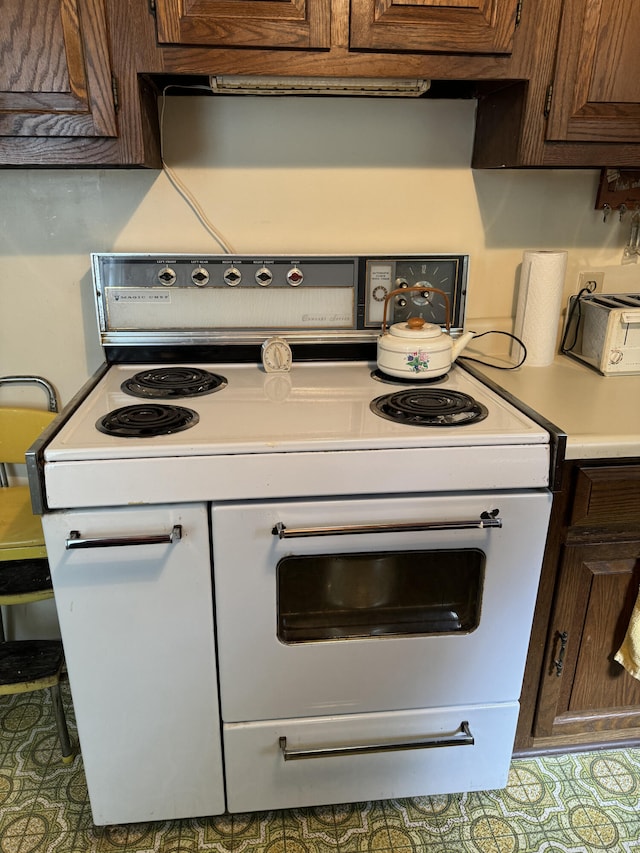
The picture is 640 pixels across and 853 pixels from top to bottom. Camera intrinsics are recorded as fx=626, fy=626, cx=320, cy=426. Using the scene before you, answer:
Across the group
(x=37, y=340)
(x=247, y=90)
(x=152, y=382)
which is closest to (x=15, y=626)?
(x=37, y=340)

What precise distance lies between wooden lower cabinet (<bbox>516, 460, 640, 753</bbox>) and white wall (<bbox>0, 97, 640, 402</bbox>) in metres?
0.71

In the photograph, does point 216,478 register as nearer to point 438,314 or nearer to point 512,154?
point 438,314

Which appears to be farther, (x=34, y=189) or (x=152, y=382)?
(x=34, y=189)

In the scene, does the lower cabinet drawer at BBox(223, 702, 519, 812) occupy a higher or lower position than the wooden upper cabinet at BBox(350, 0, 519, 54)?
lower

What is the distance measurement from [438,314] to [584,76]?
58 cm

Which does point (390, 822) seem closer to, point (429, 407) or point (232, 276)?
point (429, 407)

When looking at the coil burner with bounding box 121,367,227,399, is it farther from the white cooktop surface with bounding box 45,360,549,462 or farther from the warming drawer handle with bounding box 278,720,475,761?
A: the warming drawer handle with bounding box 278,720,475,761

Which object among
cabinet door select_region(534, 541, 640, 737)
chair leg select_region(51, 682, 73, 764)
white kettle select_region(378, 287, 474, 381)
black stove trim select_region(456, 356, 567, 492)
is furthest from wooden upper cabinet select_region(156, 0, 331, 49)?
chair leg select_region(51, 682, 73, 764)

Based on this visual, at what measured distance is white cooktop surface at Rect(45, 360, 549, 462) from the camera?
1059mm

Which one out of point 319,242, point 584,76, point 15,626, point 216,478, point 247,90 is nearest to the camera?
point 216,478

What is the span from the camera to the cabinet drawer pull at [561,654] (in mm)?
1345

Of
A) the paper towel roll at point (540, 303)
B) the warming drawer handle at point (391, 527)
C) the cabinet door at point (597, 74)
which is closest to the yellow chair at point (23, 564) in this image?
the warming drawer handle at point (391, 527)

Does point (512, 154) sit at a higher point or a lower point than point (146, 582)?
higher

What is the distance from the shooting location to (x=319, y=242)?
5.30 ft
